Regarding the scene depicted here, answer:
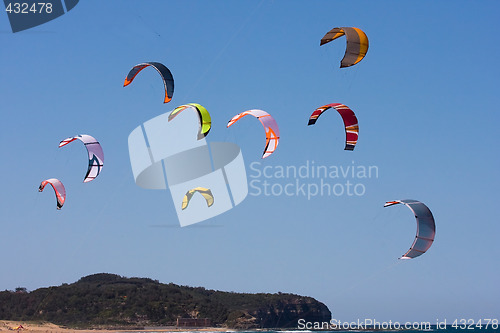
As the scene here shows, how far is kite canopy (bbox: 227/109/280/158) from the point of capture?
121 ft

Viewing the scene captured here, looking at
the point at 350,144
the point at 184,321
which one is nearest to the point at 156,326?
the point at 184,321

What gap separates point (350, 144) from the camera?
35031mm

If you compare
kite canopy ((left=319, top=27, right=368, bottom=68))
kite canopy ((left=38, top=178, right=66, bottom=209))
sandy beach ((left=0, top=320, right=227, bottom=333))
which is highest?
kite canopy ((left=319, top=27, right=368, bottom=68))

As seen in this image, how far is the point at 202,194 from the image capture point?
48.1m

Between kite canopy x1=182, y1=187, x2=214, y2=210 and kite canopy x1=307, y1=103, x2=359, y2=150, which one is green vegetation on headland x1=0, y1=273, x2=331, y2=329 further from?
kite canopy x1=307, y1=103, x2=359, y2=150

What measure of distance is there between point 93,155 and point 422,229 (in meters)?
17.1

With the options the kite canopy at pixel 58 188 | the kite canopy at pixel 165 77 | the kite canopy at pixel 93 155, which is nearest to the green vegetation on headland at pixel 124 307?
the kite canopy at pixel 58 188

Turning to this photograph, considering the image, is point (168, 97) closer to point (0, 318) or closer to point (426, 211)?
point (426, 211)

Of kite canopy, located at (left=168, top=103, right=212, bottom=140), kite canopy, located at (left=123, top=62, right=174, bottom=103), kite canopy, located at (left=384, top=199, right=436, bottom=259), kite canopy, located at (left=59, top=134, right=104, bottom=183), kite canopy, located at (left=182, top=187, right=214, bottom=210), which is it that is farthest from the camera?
kite canopy, located at (left=182, top=187, right=214, bottom=210)

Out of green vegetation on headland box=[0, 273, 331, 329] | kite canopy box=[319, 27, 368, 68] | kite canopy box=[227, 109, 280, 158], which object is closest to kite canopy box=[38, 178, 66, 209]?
kite canopy box=[227, 109, 280, 158]

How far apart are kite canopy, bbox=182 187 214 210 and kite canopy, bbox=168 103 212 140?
1028 centimetres

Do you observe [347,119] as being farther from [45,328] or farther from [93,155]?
[45,328]

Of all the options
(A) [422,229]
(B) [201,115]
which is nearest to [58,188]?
(B) [201,115]

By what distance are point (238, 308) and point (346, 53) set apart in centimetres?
9661
